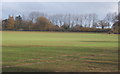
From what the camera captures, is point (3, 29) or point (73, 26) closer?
point (3, 29)

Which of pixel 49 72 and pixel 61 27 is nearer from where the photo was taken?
pixel 49 72

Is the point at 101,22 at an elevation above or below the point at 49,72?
above

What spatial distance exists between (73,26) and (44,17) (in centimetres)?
1196

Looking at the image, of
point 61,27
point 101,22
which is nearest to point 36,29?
point 61,27

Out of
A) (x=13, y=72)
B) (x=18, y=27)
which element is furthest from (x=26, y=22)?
(x=13, y=72)

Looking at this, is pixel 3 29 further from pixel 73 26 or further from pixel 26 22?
pixel 73 26

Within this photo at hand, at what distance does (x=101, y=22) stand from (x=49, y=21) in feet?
57.9

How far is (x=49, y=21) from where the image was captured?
50.7m

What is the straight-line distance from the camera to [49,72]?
618cm

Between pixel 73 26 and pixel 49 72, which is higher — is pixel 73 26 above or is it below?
above

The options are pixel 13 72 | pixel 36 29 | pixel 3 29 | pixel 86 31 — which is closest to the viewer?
pixel 13 72

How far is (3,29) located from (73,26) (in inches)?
852

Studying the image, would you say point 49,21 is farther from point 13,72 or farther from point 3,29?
point 13,72

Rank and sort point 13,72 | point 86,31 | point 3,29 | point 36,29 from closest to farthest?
point 13,72, point 3,29, point 36,29, point 86,31
